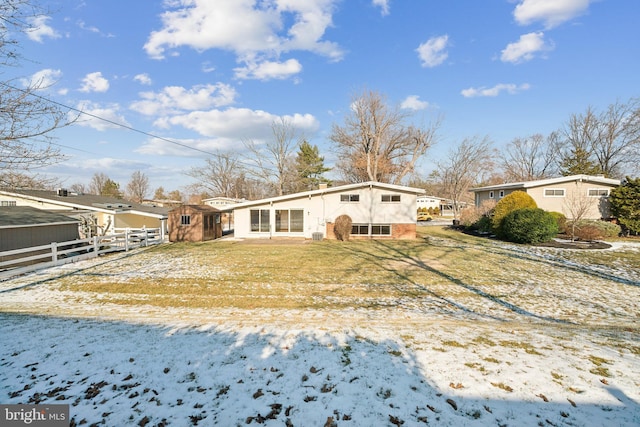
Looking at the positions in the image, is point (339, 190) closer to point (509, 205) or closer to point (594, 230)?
point (509, 205)

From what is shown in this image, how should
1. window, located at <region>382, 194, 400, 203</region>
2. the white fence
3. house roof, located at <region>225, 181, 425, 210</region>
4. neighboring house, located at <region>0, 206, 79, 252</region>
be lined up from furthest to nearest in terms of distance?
window, located at <region>382, 194, 400, 203</region> → house roof, located at <region>225, 181, 425, 210</region> → neighboring house, located at <region>0, 206, 79, 252</region> → the white fence

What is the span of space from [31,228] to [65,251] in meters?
3.34

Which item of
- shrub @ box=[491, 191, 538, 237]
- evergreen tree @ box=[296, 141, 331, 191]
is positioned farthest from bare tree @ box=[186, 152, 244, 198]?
shrub @ box=[491, 191, 538, 237]

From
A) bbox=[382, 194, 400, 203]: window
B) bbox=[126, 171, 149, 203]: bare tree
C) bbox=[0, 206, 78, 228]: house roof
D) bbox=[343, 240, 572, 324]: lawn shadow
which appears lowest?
bbox=[343, 240, 572, 324]: lawn shadow

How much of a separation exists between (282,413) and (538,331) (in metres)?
5.27

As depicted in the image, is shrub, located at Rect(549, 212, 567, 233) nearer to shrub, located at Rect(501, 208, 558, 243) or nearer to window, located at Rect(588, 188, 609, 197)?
shrub, located at Rect(501, 208, 558, 243)

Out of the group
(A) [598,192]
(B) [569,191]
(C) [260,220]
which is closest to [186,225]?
(C) [260,220]

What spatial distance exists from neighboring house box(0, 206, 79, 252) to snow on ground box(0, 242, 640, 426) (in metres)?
8.81

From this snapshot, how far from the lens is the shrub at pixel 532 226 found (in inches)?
631

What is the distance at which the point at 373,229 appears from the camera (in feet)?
64.8

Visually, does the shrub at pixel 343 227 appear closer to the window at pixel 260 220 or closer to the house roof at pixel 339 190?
the house roof at pixel 339 190

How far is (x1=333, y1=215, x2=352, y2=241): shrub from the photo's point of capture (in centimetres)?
1911

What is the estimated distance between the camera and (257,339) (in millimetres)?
4762

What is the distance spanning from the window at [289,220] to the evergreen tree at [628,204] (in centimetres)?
2227
